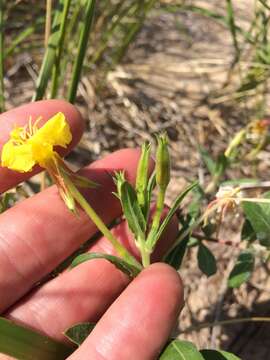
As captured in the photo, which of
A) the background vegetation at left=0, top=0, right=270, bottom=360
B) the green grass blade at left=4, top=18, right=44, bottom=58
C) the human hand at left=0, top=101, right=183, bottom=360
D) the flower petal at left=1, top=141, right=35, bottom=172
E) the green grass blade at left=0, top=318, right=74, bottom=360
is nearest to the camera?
the green grass blade at left=0, top=318, right=74, bottom=360

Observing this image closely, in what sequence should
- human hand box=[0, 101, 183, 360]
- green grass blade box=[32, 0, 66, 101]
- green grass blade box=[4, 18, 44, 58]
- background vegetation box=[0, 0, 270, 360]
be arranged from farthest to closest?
green grass blade box=[4, 18, 44, 58] < background vegetation box=[0, 0, 270, 360] < green grass blade box=[32, 0, 66, 101] < human hand box=[0, 101, 183, 360]

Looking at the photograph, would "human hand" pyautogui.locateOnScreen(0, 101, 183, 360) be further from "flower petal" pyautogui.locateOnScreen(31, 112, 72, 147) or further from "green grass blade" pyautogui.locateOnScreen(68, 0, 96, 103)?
"flower petal" pyautogui.locateOnScreen(31, 112, 72, 147)

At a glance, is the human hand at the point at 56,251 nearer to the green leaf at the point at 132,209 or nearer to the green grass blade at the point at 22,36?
the green leaf at the point at 132,209

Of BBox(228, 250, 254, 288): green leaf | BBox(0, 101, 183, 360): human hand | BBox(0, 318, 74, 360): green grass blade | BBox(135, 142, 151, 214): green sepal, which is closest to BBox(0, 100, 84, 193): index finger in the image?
BBox(0, 101, 183, 360): human hand

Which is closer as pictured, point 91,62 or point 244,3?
point 91,62

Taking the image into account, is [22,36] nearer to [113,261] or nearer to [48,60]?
[48,60]

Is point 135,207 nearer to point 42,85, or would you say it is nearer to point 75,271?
point 75,271

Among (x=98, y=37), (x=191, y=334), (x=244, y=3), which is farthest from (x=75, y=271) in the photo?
(x=244, y=3)

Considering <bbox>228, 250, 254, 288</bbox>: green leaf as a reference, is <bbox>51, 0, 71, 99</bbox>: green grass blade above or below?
above
